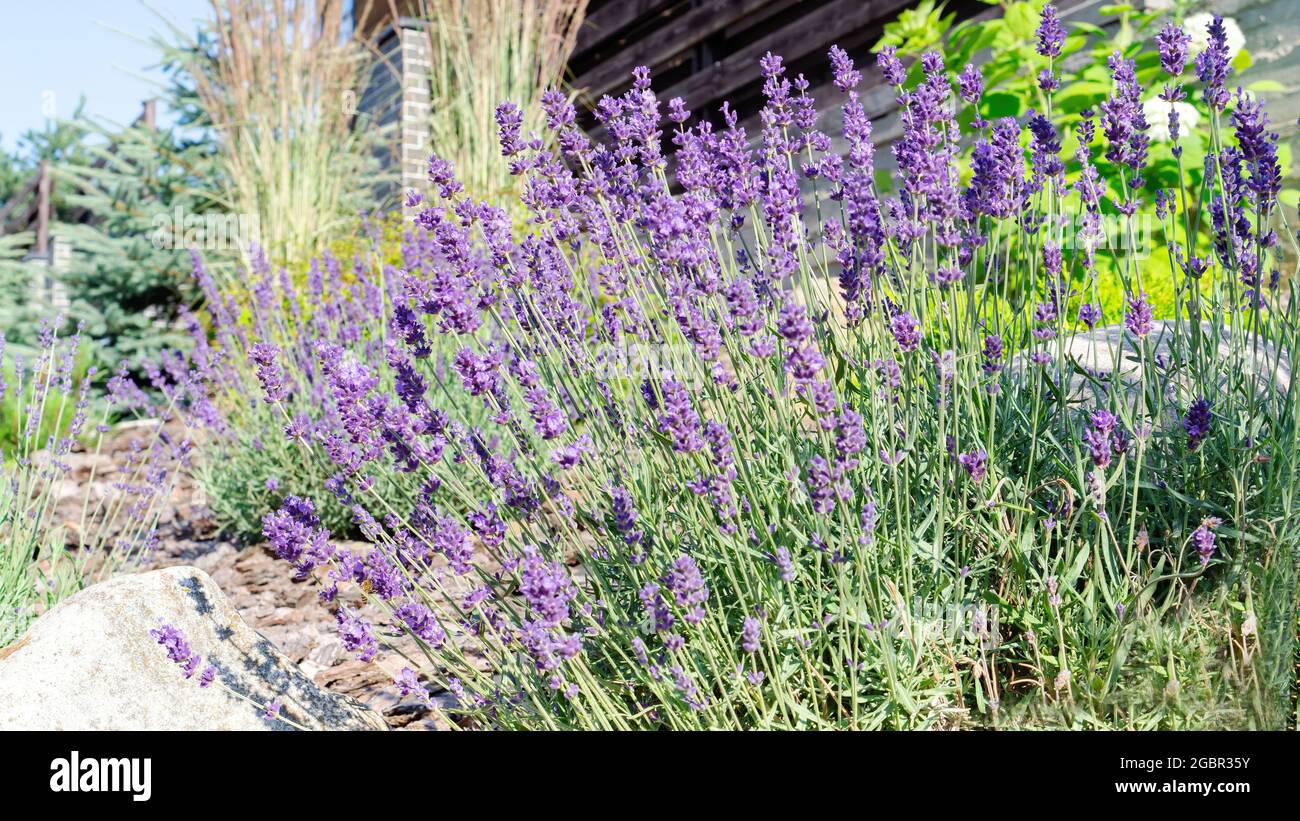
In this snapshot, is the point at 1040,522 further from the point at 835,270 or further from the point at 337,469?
the point at 835,270

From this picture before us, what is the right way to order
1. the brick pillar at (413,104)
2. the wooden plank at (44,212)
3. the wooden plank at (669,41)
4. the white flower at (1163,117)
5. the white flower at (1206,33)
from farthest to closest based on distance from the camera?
the wooden plank at (44,212)
the brick pillar at (413,104)
the wooden plank at (669,41)
the white flower at (1206,33)
the white flower at (1163,117)

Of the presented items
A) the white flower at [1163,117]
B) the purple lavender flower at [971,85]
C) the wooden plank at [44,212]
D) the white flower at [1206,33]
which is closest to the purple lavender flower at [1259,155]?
the purple lavender flower at [971,85]

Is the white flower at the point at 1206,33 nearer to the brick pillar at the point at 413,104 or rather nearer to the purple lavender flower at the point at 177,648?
the purple lavender flower at the point at 177,648

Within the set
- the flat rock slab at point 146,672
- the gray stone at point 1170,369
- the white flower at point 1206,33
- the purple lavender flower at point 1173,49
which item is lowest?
the flat rock slab at point 146,672

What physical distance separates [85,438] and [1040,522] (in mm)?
5619

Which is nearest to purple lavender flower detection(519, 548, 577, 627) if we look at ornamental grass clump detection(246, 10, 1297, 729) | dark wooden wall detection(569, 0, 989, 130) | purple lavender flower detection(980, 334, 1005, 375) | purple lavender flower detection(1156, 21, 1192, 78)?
ornamental grass clump detection(246, 10, 1297, 729)

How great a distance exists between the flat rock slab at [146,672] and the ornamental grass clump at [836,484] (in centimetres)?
31

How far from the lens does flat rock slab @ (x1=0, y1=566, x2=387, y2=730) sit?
1866 millimetres

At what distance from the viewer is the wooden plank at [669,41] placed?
679 cm

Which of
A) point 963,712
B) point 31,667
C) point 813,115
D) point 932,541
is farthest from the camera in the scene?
point 813,115

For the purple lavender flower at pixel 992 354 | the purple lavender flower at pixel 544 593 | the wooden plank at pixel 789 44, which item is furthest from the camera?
the wooden plank at pixel 789 44

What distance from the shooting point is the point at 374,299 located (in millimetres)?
3928

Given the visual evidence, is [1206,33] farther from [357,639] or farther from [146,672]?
[146,672]
